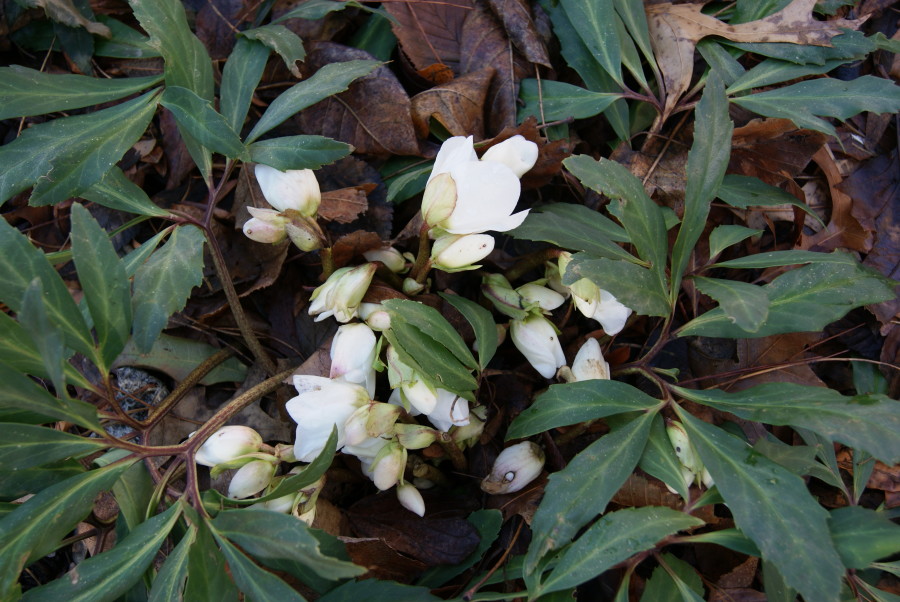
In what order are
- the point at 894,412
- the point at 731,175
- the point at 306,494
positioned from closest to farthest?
the point at 894,412
the point at 306,494
the point at 731,175

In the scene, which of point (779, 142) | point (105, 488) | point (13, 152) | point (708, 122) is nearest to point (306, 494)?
point (105, 488)

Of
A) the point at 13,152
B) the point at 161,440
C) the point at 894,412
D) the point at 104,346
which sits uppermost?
the point at 13,152

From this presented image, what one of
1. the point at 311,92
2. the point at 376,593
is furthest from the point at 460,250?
the point at 376,593

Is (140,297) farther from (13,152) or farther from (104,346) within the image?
(13,152)

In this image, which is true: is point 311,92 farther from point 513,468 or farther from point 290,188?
point 513,468

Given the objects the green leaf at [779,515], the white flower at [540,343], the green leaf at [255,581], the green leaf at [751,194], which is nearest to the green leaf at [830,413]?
the green leaf at [779,515]

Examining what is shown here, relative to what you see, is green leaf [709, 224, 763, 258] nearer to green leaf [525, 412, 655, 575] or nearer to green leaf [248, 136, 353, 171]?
green leaf [525, 412, 655, 575]
